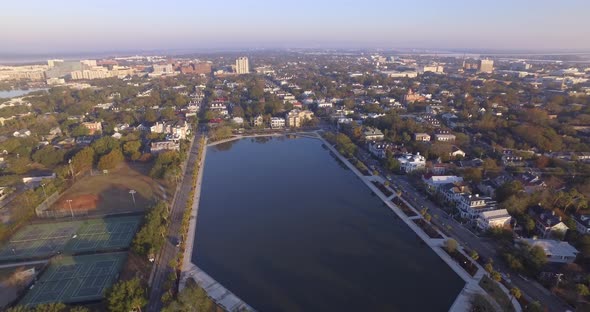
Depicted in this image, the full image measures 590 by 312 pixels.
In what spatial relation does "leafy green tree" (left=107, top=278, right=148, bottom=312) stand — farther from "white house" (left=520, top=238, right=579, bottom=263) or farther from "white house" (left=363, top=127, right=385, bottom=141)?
"white house" (left=363, top=127, right=385, bottom=141)

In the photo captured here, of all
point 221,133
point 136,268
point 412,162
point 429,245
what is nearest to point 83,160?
point 221,133

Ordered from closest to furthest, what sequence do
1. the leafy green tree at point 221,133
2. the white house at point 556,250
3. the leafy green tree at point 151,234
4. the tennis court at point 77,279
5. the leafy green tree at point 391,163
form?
the tennis court at point 77,279, the white house at point 556,250, the leafy green tree at point 151,234, the leafy green tree at point 391,163, the leafy green tree at point 221,133

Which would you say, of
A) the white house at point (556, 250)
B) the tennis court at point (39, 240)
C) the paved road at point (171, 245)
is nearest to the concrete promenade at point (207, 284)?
the paved road at point (171, 245)

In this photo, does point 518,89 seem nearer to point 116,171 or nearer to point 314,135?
point 314,135

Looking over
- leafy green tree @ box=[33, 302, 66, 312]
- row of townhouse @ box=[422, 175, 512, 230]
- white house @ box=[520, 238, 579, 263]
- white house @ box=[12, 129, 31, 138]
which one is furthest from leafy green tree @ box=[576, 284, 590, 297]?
white house @ box=[12, 129, 31, 138]

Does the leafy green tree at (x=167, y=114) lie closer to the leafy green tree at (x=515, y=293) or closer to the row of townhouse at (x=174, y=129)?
the row of townhouse at (x=174, y=129)

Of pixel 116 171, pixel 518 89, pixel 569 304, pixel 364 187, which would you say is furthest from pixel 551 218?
pixel 518 89

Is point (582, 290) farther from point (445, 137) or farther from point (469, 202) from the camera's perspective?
point (445, 137)
